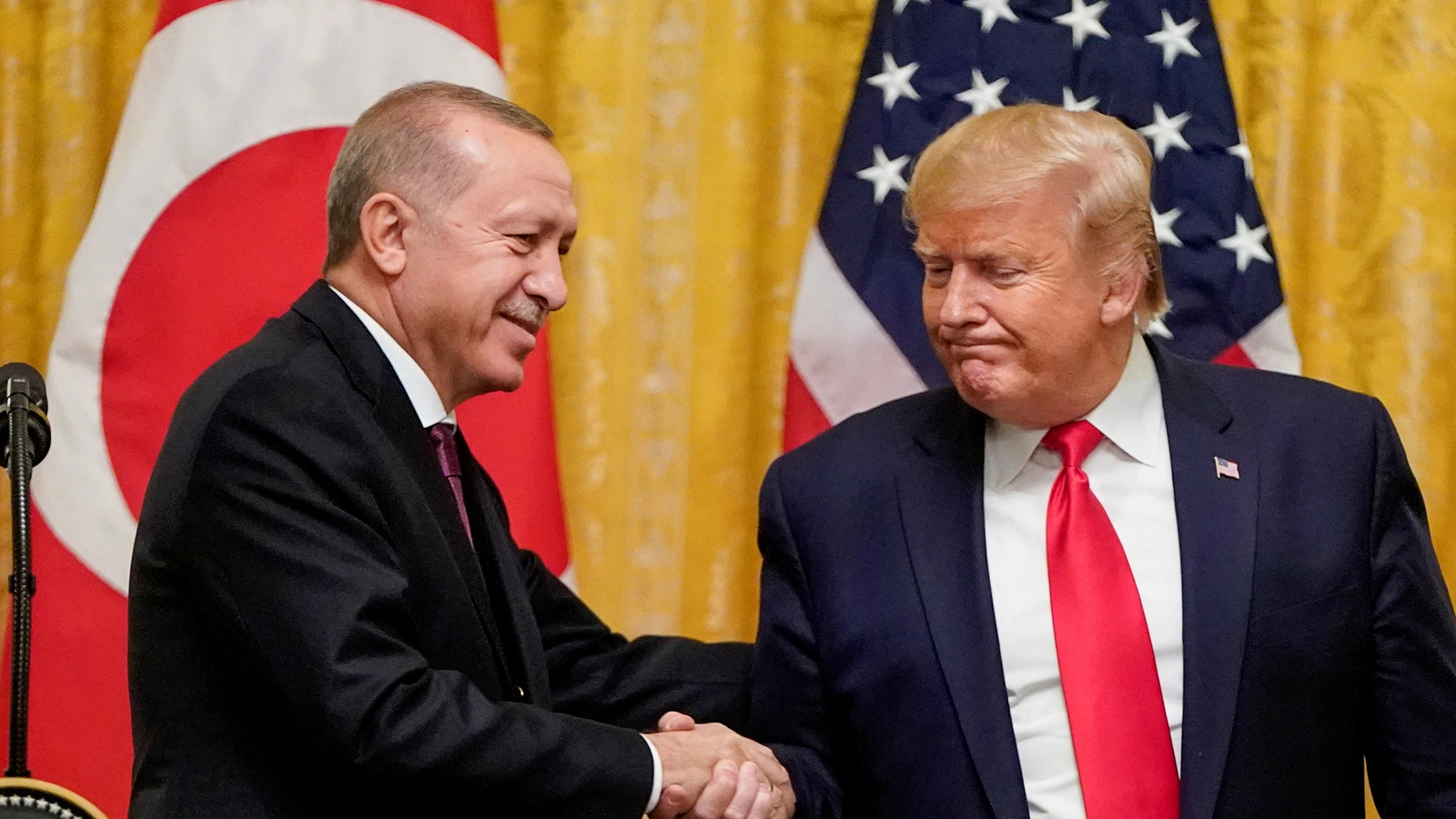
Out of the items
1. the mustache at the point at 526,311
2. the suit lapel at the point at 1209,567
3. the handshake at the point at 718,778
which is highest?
the mustache at the point at 526,311

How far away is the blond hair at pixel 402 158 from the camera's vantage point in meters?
2.04

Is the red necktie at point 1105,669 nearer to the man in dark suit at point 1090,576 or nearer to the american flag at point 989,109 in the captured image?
the man in dark suit at point 1090,576

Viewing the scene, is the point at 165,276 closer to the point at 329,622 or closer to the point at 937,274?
the point at 329,622

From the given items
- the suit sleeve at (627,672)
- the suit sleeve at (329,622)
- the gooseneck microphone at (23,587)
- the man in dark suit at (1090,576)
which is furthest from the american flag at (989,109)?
the gooseneck microphone at (23,587)

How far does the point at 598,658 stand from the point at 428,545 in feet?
2.48

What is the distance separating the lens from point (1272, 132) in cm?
313

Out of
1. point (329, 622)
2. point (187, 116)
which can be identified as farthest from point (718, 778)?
point (187, 116)

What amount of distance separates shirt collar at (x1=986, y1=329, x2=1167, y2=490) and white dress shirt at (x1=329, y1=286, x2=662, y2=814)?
0.69 meters

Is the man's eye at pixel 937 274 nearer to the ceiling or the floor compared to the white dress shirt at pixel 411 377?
nearer to the ceiling

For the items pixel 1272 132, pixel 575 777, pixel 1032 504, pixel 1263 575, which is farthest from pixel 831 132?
pixel 575 777

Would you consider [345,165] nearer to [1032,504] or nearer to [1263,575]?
[1032,504]

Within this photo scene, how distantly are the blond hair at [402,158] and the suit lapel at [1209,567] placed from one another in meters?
1.09

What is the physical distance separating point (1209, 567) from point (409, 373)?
1.15 meters

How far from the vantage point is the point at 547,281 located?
6.95ft
